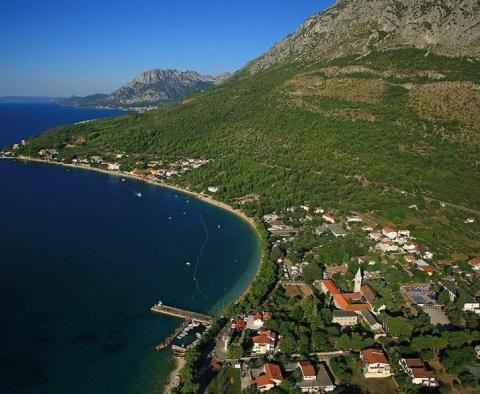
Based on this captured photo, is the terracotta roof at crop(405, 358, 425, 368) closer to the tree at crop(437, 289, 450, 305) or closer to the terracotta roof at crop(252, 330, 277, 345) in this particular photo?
the terracotta roof at crop(252, 330, 277, 345)

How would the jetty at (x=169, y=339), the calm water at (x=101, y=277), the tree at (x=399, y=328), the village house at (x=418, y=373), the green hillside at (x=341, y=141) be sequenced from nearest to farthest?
1. the village house at (x=418, y=373)
2. the calm water at (x=101, y=277)
3. the jetty at (x=169, y=339)
4. the tree at (x=399, y=328)
5. the green hillside at (x=341, y=141)

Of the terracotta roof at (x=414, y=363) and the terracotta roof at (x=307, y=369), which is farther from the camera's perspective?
the terracotta roof at (x=414, y=363)

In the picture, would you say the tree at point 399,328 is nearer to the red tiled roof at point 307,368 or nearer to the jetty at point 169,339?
the red tiled roof at point 307,368

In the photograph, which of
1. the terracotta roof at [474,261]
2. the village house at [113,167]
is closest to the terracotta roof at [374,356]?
the terracotta roof at [474,261]

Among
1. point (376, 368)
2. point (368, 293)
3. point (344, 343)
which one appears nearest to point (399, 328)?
point (344, 343)

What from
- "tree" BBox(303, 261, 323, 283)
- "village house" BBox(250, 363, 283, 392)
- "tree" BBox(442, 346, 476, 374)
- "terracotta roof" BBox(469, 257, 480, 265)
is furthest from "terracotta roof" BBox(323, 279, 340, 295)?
"terracotta roof" BBox(469, 257, 480, 265)
